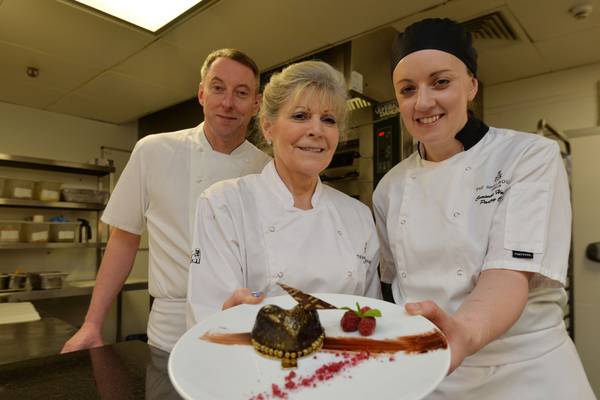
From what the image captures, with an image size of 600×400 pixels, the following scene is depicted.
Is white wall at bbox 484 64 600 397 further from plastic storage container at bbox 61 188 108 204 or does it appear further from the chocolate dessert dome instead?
plastic storage container at bbox 61 188 108 204

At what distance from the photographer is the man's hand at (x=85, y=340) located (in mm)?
1539

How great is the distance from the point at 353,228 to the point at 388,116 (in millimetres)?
1672

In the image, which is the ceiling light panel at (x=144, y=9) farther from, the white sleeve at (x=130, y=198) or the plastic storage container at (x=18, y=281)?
the plastic storage container at (x=18, y=281)

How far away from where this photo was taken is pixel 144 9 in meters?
2.46

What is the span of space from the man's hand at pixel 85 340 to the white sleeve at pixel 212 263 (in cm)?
65

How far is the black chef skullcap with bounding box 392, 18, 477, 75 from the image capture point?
3.92 feet

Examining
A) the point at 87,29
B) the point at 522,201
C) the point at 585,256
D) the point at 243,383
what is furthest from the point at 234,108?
the point at 585,256

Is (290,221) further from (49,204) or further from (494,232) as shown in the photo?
(49,204)

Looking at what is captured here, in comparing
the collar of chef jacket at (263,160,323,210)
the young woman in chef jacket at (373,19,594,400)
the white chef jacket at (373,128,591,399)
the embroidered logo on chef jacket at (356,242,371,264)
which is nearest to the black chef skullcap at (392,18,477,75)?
the young woman in chef jacket at (373,19,594,400)

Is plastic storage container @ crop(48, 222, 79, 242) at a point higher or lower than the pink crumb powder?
higher

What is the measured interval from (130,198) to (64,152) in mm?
3643

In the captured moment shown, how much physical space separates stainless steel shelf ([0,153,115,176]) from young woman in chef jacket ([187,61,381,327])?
381 cm

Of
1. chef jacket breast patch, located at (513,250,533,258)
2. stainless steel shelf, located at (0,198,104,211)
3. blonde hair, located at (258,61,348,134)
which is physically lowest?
chef jacket breast patch, located at (513,250,533,258)

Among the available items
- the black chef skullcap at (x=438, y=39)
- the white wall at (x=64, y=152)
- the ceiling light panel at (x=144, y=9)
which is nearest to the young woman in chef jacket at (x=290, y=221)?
the black chef skullcap at (x=438, y=39)
